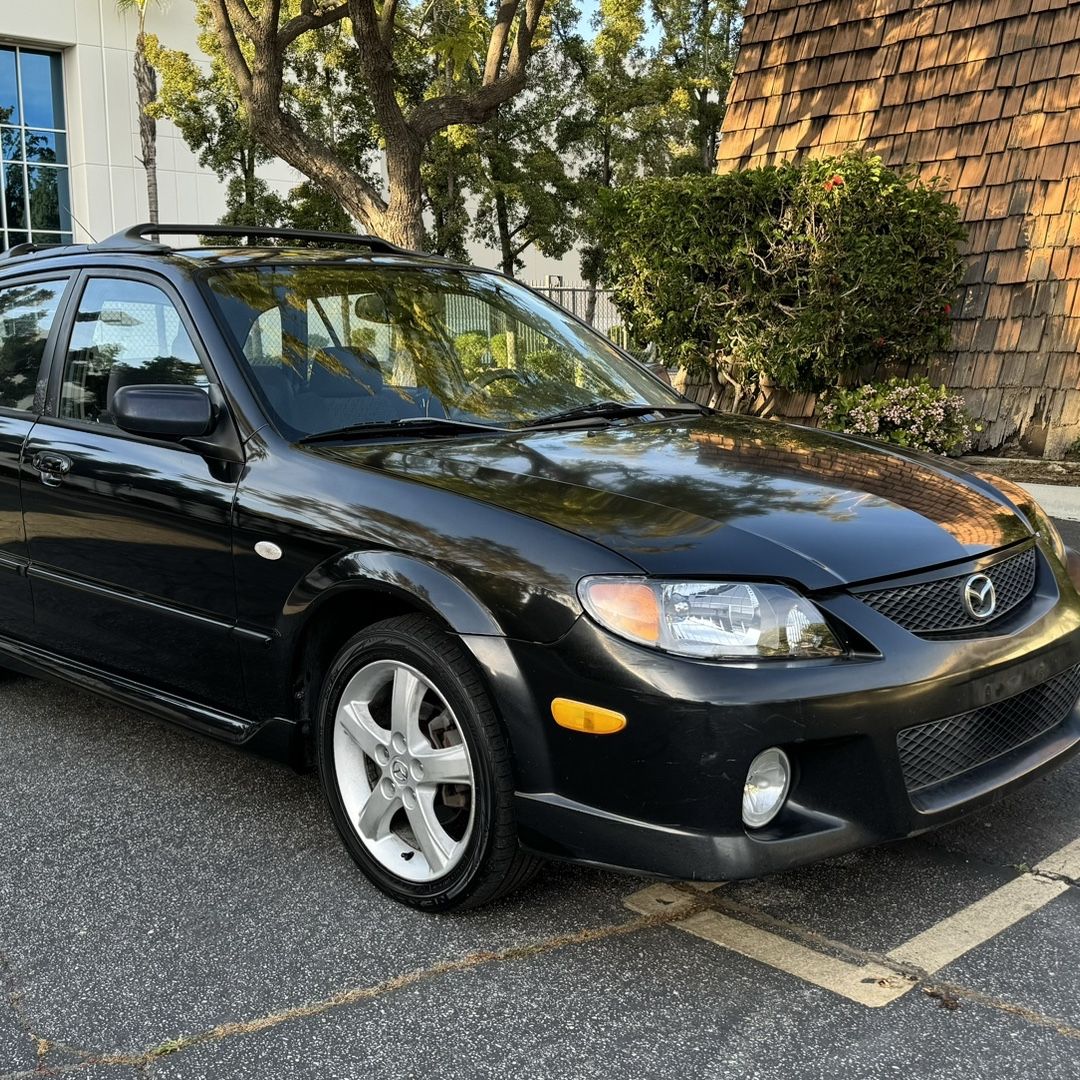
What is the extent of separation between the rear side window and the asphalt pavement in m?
1.48

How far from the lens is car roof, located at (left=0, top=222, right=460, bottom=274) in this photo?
3854 millimetres

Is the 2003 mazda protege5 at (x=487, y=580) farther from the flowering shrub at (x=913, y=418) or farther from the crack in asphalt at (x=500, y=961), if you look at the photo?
the flowering shrub at (x=913, y=418)

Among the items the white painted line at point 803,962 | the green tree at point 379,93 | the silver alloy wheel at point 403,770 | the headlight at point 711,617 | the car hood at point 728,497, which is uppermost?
the green tree at point 379,93

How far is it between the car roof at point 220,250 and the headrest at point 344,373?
1.60 ft

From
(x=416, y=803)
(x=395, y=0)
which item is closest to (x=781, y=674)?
(x=416, y=803)

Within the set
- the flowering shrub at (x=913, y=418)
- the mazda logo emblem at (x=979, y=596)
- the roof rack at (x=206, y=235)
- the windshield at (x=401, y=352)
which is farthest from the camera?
the flowering shrub at (x=913, y=418)

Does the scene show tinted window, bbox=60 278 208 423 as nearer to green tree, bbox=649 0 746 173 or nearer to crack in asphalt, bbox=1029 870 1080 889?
crack in asphalt, bbox=1029 870 1080 889

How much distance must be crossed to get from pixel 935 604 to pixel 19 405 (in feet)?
9.97

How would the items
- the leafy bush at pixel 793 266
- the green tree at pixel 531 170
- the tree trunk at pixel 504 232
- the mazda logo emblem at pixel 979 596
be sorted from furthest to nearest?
1. the tree trunk at pixel 504 232
2. the green tree at pixel 531 170
3. the leafy bush at pixel 793 266
4. the mazda logo emblem at pixel 979 596

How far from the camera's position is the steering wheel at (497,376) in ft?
12.3

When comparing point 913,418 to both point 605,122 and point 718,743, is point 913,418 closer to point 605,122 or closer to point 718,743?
point 718,743

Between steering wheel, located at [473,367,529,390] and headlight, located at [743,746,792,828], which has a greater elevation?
steering wheel, located at [473,367,529,390]

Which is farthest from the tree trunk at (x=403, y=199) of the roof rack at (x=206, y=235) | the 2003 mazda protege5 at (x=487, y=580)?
the 2003 mazda protege5 at (x=487, y=580)

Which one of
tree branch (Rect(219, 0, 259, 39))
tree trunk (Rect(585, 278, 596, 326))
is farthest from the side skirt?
tree trunk (Rect(585, 278, 596, 326))
